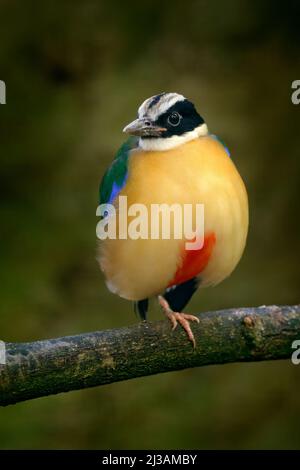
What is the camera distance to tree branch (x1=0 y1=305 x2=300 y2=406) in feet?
5.51

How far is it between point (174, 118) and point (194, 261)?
0.95 ft

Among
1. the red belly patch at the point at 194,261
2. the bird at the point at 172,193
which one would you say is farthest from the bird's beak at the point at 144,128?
the red belly patch at the point at 194,261

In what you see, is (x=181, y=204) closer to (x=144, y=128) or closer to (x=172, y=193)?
(x=172, y=193)

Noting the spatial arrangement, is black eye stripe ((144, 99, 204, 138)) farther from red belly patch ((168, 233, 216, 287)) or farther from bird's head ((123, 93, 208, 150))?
red belly patch ((168, 233, 216, 287))

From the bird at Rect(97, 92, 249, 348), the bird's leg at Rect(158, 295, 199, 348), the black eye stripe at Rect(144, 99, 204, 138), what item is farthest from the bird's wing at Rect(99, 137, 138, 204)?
the bird's leg at Rect(158, 295, 199, 348)

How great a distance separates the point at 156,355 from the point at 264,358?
0.72ft

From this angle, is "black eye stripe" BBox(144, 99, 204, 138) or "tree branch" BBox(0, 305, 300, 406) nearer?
"tree branch" BBox(0, 305, 300, 406)

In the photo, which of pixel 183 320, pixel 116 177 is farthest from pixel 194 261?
pixel 116 177

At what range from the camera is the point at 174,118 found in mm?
1805

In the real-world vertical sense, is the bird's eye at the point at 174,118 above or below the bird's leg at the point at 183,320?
above

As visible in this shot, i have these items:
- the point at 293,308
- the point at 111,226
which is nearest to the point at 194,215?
the point at 111,226

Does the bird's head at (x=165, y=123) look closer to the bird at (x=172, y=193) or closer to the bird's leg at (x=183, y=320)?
the bird at (x=172, y=193)

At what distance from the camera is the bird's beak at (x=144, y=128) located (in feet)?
5.69

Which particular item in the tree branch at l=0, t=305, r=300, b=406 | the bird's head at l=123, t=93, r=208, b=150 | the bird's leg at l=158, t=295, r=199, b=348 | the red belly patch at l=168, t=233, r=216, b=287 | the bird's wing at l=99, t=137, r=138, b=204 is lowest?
the tree branch at l=0, t=305, r=300, b=406
